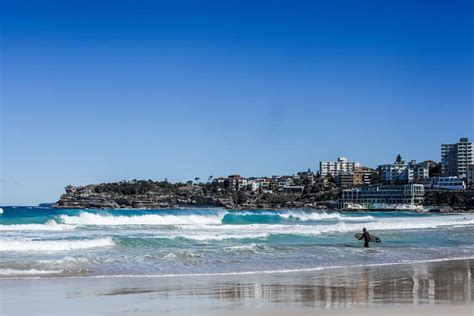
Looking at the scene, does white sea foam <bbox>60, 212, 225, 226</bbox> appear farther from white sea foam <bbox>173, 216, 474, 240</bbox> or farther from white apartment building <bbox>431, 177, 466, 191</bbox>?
white apartment building <bbox>431, 177, 466, 191</bbox>

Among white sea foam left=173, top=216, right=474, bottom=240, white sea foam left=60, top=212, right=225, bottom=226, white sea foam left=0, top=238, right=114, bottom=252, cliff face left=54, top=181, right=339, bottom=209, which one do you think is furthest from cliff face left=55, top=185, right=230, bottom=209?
white sea foam left=0, top=238, right=114, bottom=252

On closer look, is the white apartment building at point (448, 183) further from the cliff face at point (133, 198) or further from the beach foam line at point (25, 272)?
the beach foam line at point (25, 272)

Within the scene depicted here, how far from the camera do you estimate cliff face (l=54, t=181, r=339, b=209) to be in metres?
150

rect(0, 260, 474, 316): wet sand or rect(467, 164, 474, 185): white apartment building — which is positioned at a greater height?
rect(467, 164, 474, 185): white apartment building

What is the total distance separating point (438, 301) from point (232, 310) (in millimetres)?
3700

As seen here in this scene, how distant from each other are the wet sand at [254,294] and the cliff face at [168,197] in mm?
129969

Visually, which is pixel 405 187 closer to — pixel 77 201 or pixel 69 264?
pixel 77 201

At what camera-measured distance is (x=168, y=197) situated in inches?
6713

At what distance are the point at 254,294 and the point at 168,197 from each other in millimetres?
159341

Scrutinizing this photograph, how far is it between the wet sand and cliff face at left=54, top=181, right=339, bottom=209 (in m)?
130

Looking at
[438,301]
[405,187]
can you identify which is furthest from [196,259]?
[405,187]

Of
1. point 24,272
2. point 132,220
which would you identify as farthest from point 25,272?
point 132,220

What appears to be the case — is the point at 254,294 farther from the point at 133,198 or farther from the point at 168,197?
the point at 168,197

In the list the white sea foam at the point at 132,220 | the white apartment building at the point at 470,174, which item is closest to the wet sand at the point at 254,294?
the white sea foam at the point at 132,220
